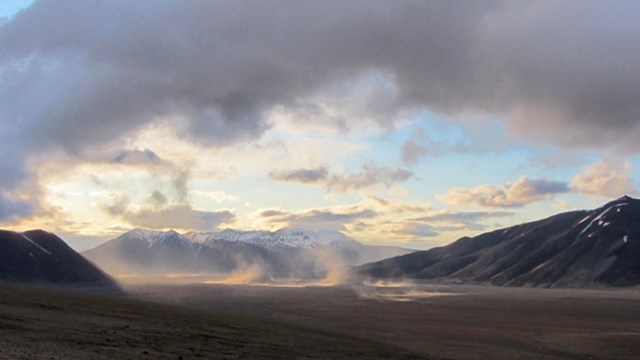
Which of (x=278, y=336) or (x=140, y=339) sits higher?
(x=140, y=339)

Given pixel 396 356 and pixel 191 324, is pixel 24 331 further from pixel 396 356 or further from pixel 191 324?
pixel 396 356

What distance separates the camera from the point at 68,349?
23.8 meters

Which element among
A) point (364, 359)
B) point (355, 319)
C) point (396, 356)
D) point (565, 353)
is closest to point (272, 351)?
point (364, 359)

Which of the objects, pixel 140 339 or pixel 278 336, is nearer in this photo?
pixel 140 339

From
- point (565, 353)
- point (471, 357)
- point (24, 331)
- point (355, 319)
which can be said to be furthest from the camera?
point (355, 319)

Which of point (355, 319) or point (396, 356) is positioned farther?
point (355, 319)

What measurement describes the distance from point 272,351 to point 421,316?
5282 cm

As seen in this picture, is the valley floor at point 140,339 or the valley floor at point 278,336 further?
the valley floor at point 278,336

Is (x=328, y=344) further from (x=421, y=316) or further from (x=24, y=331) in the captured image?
(x=421, y=316)

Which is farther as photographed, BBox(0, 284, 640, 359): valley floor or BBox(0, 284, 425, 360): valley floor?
BBox(0, 284, 640, 359): valley floor

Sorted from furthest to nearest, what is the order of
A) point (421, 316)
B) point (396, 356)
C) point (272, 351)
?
point (421, 316), point (396, 356), point (272, 351)

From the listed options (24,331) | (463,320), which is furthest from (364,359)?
(463,320)

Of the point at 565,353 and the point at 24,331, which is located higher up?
the point at 24,331

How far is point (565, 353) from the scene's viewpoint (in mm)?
48219
